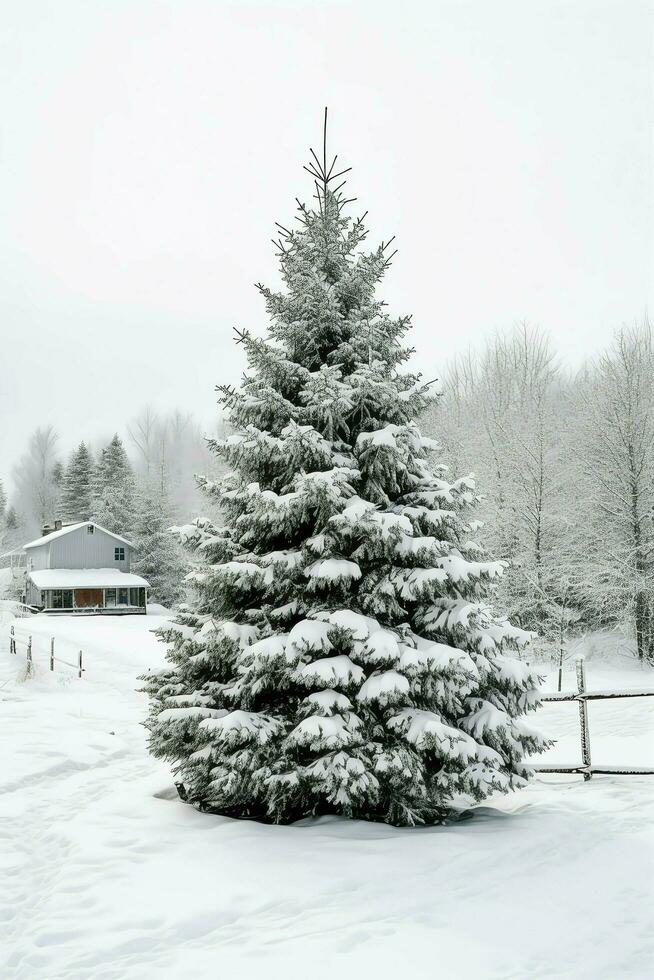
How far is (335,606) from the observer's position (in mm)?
6238

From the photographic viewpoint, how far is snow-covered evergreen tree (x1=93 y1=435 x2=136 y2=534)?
182 feet

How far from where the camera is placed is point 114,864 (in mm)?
5359

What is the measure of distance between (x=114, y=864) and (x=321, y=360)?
17.4ft

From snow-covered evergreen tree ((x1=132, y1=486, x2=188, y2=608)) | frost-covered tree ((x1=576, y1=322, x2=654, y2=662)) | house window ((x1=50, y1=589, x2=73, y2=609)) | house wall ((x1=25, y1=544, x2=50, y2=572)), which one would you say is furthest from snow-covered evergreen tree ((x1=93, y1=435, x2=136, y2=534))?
frost-covered tree ((x1=576, y1=322, x2=654, y2=662))

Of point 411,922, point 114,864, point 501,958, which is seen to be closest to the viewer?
point 501,958

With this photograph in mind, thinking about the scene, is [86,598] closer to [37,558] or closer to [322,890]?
[37,558]

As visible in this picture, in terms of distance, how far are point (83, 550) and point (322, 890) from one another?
156 feet

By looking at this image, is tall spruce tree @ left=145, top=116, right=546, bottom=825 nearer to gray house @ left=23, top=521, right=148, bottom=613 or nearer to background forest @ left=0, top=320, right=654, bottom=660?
background forest @ left=0, top=320, right=654, bottom=660

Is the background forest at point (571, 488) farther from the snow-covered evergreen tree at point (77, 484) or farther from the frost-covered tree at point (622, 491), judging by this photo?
the snow-covered evergreen tree at point (77, 484)

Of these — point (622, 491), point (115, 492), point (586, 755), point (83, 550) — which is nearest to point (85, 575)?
point (83, 550)

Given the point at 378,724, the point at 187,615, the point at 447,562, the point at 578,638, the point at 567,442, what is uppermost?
the point at 567,442

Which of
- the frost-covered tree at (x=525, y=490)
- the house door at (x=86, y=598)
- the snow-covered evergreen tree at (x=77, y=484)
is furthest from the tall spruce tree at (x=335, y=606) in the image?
the snow-covered evergreen tree at (x=77, y=484)

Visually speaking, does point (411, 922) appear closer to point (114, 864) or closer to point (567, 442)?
point (114, 864)

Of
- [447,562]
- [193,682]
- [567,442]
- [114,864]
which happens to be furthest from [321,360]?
[567,442]
